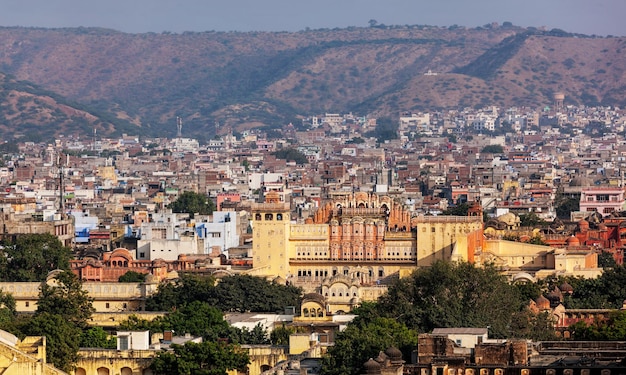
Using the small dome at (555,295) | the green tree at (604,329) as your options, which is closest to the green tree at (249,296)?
the small dome at (555,295)

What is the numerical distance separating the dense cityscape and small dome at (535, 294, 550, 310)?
14cm

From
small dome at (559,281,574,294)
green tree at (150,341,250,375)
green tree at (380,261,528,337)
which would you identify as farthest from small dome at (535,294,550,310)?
green tree at (150,341,250,375)

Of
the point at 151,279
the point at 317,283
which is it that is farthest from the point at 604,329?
the point at 317,283

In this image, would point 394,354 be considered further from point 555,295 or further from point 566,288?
point 566,288

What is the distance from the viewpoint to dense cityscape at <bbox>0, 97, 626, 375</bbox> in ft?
146

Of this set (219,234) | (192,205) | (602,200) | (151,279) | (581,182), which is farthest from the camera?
(581,182)

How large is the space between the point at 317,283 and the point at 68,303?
16.0 metres

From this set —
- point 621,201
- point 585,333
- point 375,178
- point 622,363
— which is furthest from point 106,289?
point 375,178

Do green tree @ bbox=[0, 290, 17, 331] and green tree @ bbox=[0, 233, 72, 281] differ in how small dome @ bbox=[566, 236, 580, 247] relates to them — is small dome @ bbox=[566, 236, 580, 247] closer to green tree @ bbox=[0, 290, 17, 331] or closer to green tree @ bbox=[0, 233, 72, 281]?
green tree @ bbox=[0, 233, 72, 281]

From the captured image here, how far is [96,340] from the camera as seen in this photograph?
53312mm

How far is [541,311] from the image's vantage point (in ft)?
188

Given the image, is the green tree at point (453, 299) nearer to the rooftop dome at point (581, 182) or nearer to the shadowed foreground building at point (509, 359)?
the shadowed foreground building at point (509, 359)

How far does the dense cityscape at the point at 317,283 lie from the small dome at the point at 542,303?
5.4 inches

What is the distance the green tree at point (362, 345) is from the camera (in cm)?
4197
